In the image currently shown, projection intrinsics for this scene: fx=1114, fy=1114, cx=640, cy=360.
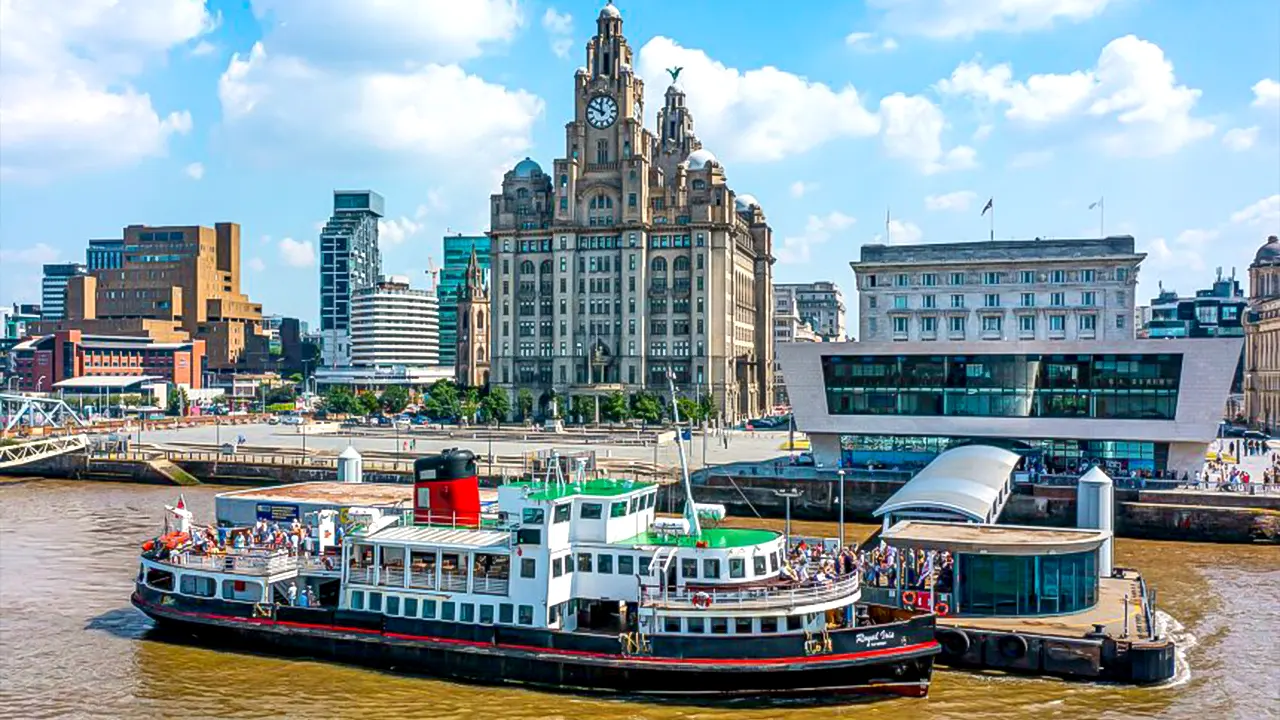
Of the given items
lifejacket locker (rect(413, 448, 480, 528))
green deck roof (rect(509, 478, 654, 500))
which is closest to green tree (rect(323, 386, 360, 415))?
lifejacket locker (rect(413, 448, 480, 528))

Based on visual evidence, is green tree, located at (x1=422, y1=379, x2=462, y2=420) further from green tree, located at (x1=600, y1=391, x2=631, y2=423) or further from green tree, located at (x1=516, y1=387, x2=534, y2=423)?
green tree, located at (x1=600, y1=391, x2=631, y2=423)

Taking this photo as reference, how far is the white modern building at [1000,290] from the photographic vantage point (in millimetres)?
91000

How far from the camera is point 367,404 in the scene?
152 meters

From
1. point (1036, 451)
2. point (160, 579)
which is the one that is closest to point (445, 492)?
point (160, 579)

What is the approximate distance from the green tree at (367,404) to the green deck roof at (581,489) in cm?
11788

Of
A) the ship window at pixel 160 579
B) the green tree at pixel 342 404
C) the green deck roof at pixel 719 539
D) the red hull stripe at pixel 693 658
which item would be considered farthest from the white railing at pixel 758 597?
the green tree at pixel 342 404

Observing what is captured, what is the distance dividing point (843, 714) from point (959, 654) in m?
5.12

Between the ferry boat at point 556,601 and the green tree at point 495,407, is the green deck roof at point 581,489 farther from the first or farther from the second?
the green tree at point 495,407

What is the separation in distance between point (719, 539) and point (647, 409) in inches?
3600

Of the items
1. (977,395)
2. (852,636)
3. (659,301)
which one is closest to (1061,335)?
(977,395)

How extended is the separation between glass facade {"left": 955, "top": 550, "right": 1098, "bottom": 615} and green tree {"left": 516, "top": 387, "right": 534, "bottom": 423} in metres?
109

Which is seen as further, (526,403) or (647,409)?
(526,403)

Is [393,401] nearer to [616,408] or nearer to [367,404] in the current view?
[367,404]

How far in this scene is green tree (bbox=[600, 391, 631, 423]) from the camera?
128 m
